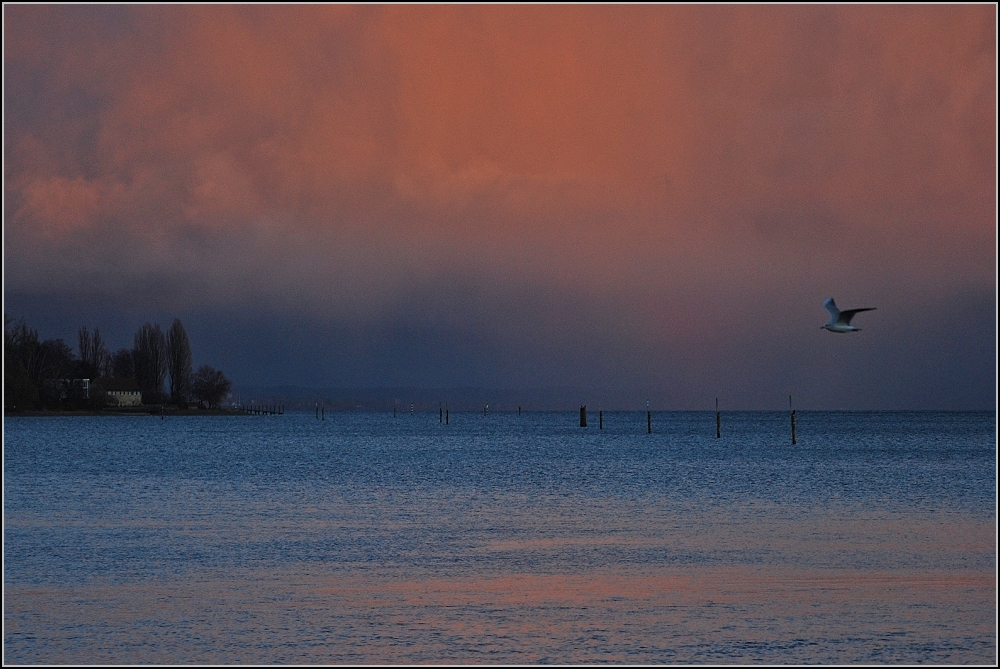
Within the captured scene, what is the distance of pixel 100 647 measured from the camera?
11.7 meters

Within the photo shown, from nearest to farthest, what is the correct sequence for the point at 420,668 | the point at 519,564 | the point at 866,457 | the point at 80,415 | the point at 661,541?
1. the point at 420,668
2. the point at 519,564
3. the point at 661,541
4. the point at 866,457
5. the point at 80,415

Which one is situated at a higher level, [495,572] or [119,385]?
[119,385]

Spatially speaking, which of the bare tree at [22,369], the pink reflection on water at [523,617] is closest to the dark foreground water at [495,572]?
the pink reflection on water at [523,617]

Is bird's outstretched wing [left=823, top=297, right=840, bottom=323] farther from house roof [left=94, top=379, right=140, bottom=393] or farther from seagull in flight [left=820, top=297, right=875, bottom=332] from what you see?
house roof [left=94, top=379, right=140, bottom=393]

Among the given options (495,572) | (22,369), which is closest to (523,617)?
(495,572)

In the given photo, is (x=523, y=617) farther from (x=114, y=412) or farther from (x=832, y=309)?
(x=114, y=412)

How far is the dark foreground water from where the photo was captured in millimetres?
11836

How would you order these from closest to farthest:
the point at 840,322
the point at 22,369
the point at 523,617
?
the point at 523,617 → the point at 840,322 → the point at 22,369

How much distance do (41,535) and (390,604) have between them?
9.17 metres

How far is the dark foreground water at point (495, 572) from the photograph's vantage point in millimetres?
11836

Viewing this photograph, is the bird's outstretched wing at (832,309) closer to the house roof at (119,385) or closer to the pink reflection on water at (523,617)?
the pink reflection on water at (523,617)

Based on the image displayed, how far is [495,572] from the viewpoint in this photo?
16.1 metres

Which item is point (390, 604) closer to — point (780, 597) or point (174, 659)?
point (174, 659)

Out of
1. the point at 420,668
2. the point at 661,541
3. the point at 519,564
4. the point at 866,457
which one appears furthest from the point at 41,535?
the point at 866,457
